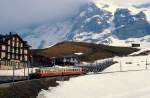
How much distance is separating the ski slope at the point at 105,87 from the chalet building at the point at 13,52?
1883 inches

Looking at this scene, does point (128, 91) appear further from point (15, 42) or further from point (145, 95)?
point (15, 42)

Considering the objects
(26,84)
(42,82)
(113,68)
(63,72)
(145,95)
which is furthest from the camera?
(113,68)

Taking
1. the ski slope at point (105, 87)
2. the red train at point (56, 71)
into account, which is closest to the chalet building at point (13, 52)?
the red train at point (56, 71)

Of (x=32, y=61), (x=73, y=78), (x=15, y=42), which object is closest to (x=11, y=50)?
(x=15, y=42)

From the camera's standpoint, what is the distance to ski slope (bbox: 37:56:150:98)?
8538 centimetres

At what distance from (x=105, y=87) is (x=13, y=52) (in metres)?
68.3

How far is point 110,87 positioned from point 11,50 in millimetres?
67313

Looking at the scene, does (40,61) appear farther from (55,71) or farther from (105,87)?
(105,87)

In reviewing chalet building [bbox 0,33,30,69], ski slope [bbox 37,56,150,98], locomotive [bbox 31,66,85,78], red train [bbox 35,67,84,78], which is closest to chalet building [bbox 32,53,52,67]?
chalet building [bbox 0,33,30,69]

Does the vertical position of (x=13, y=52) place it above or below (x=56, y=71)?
above

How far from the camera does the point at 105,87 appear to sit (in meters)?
97.9

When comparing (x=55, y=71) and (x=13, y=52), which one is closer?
(x=55, y=71)

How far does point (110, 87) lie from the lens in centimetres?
9894

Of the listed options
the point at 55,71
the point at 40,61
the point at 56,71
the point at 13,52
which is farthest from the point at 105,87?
the point at 40,61
